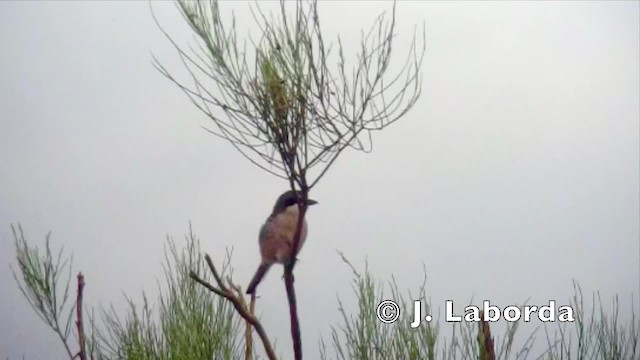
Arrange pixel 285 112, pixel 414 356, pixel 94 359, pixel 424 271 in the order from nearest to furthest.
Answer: pixel 285 112 → pixel 414 356 → pixel 94 359 → pixel 424 271

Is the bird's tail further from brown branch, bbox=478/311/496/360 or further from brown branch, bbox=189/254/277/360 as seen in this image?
brown branch, bbox=478/311/496/360

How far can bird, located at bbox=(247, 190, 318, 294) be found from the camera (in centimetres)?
139

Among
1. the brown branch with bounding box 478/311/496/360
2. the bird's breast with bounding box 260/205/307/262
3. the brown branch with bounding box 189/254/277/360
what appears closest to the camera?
the brown branch with bounding box 189/254/277/360

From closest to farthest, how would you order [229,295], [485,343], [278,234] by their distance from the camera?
[229,295] → [485,343] → [278,234]

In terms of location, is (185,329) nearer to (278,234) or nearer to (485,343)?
(278,234)

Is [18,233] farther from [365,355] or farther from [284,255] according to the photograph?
[365,355]

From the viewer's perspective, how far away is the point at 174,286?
1.49 m

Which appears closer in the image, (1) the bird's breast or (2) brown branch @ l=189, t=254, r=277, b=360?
(2) brown branch @ l=189, t=254, r=277, b=360

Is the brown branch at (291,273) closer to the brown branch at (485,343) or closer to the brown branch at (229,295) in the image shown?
the brown branch at (229,295)

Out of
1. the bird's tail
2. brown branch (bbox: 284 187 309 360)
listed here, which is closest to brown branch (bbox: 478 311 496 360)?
A: brown branch (bbox: 284 187 309 360)

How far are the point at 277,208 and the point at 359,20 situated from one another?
61cm

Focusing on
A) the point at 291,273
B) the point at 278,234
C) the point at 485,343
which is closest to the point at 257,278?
the point at 278,234

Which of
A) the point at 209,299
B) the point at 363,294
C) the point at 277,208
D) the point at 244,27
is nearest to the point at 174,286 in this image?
the point at 209,299

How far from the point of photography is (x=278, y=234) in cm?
140
